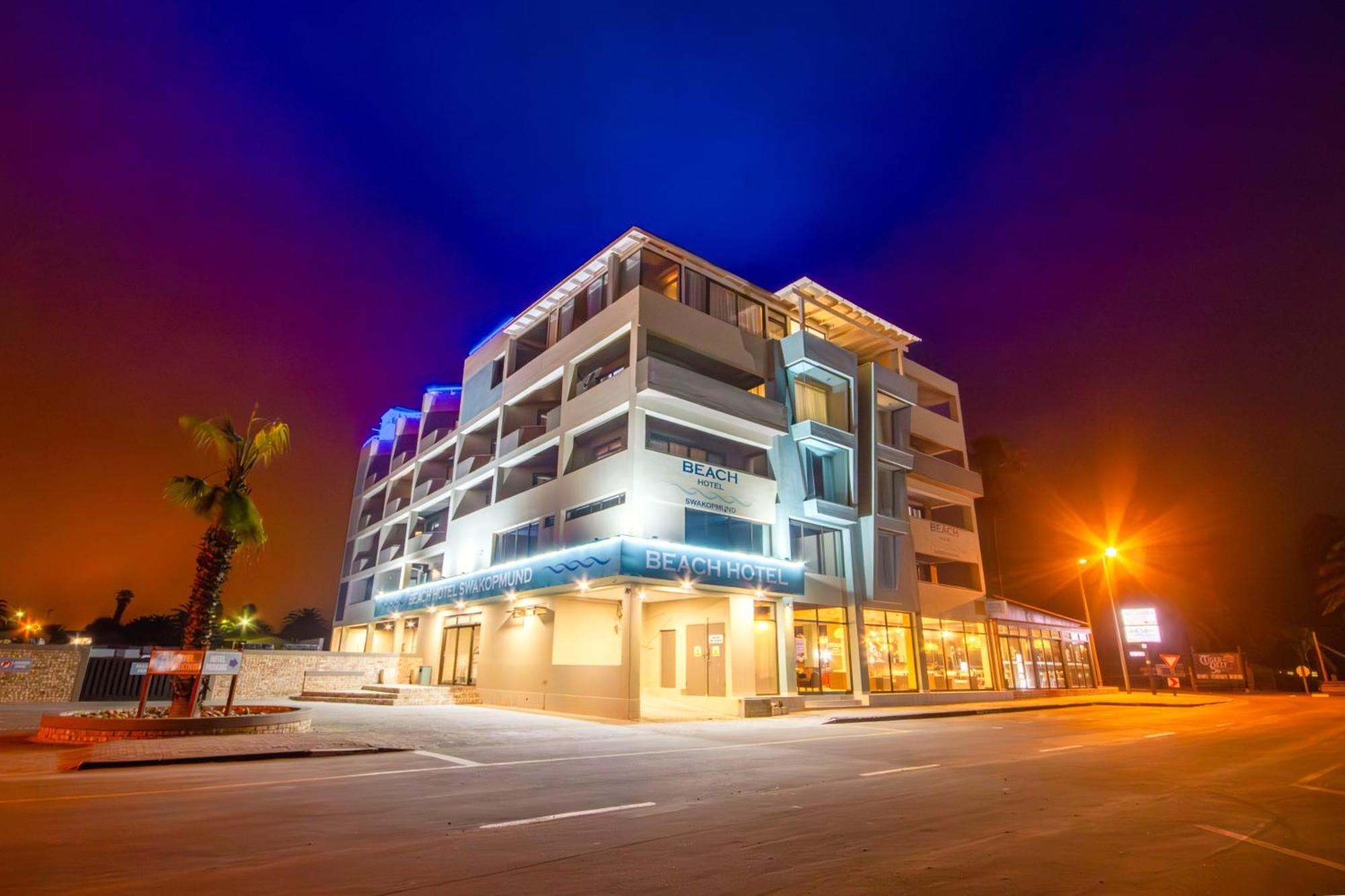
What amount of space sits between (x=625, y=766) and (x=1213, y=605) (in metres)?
71.8

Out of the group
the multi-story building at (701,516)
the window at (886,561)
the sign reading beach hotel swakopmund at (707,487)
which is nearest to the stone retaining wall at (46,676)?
the multi-story building at (701,516)

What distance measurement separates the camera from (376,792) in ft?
27.6

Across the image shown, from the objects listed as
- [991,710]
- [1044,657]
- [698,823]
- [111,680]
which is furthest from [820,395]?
[111,680]

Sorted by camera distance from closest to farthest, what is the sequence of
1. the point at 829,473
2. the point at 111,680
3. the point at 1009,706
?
the point at 111,680
the point at 1009,706
the point at 829,473

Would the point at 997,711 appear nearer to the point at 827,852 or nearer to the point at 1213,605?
the point at 827,852

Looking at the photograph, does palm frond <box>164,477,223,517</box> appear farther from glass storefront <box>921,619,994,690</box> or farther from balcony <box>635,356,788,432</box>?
glass storefront <box>921,619,994,690</box>

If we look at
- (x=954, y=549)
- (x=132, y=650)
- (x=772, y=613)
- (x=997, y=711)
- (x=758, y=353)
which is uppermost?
(x=758, y=353)

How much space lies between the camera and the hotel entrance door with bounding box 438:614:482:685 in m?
31.5

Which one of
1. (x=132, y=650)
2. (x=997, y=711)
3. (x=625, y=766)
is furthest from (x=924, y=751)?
(x=132, y=650)

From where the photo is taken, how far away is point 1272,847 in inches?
230

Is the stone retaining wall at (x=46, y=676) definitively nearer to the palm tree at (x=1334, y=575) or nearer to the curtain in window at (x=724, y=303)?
the curtain in window at (x=724, y=303)

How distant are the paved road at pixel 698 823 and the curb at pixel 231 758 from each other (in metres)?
0.46

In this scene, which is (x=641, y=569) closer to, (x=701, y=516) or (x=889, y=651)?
(x=701, y=516)

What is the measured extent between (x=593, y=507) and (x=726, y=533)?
5.59 m
